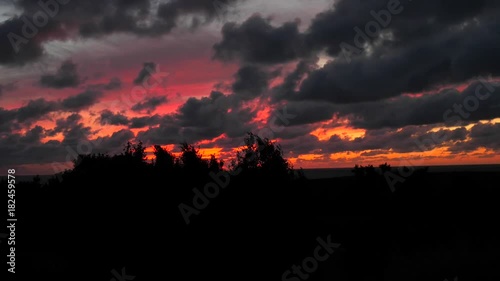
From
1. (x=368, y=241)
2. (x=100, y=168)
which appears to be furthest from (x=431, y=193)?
(x=100, y=168)

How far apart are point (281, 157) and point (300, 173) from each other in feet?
6.74

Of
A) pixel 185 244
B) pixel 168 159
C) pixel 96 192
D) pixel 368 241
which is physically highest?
pixel 168 159

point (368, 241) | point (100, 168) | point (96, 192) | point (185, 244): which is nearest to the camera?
point (185, 244)

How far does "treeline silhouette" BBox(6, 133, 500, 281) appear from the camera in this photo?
1919 cm

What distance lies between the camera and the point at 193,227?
1966 cm

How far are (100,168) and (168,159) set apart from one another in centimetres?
368

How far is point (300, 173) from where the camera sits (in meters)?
Answer: 25.2

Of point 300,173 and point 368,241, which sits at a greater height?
point 300,173

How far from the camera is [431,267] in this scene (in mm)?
34156

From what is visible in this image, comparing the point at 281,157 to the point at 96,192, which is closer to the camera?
the point at 96,192

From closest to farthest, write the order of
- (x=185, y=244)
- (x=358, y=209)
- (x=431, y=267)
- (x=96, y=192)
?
(x=185, y=244)
(x=96, y=192)
(x=431, y=267)
(x=358, y=209)

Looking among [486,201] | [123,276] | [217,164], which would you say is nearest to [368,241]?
[217,164]

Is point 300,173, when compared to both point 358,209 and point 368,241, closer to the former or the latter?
point 368,241

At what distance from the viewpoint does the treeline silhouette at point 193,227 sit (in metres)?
19.2
